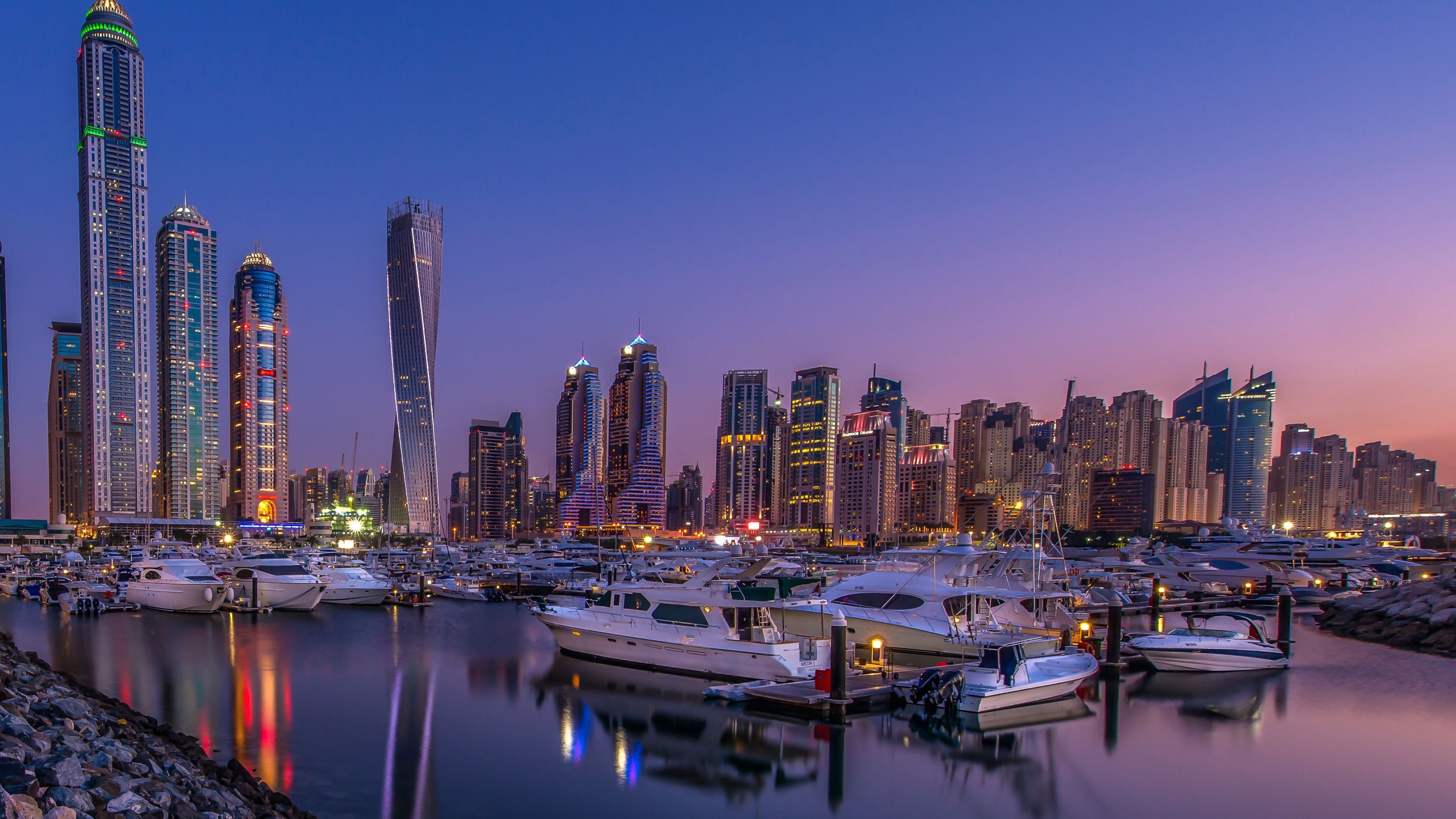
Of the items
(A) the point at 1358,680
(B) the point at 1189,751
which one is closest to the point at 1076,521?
(A) the point at 1358,680

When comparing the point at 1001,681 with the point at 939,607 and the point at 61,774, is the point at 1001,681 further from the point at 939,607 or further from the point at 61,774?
the point at 61,774

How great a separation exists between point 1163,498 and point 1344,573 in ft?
488

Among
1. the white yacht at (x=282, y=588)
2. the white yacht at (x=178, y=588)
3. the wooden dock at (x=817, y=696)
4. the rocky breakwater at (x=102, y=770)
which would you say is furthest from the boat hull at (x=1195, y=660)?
the white yacht at (x=178, y=588)

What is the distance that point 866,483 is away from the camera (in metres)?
164

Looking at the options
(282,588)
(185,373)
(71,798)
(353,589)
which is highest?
(185,373)

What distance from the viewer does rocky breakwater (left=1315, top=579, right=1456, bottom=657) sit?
3319cm

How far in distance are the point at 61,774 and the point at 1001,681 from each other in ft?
58.8

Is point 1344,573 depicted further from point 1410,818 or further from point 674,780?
point 674,780

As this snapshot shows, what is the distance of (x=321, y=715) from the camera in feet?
66.6

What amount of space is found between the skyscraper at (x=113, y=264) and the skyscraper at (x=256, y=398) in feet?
91.2

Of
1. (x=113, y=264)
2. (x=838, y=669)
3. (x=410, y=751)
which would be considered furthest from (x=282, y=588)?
(x=113, y=264)

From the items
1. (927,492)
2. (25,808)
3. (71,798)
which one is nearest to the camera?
(25,808)

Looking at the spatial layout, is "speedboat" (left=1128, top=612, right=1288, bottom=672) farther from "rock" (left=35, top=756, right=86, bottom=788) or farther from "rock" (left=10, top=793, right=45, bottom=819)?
"rock" (left=10, top=793, right=45, bottom=819)

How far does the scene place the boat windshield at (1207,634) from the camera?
87.3 feet
